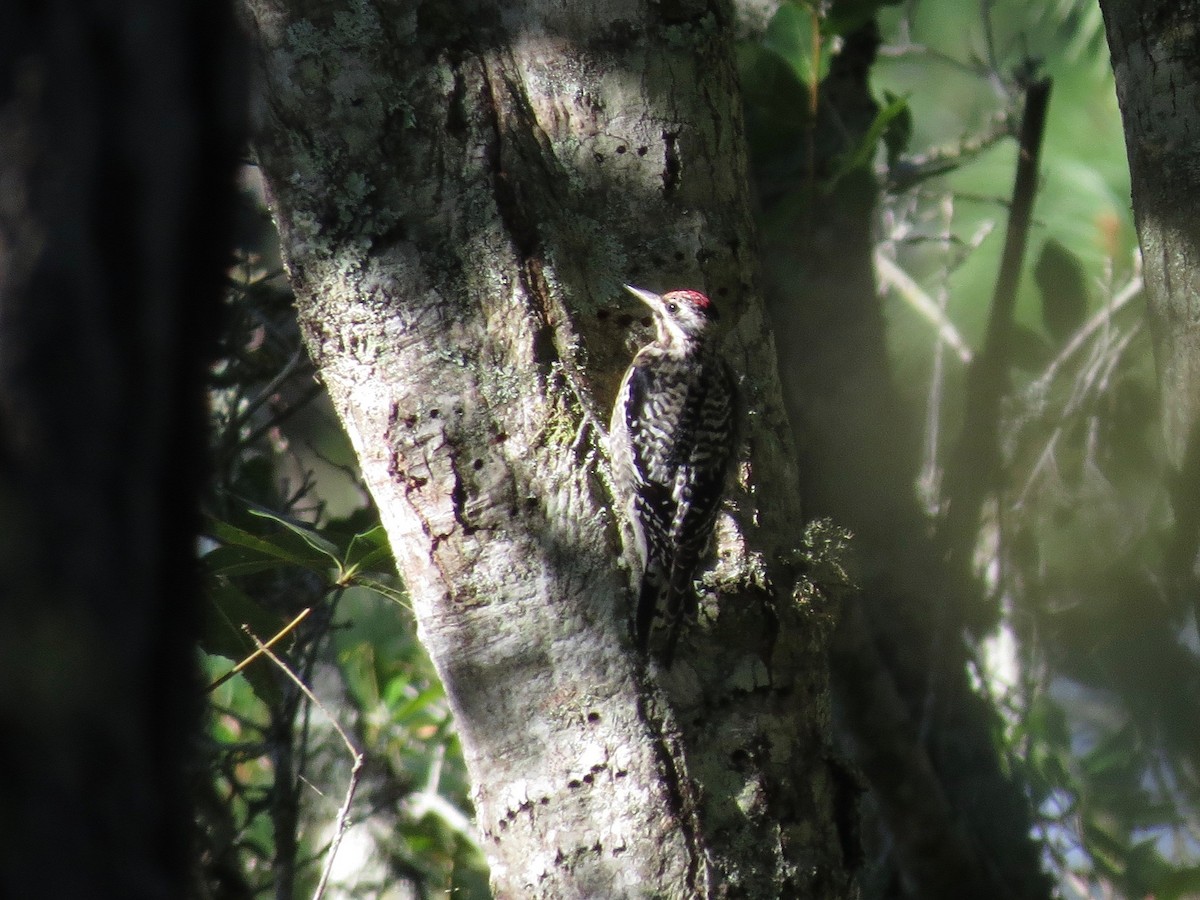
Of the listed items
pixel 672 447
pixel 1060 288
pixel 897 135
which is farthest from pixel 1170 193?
pixel 1060 288

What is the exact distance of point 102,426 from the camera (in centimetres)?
91

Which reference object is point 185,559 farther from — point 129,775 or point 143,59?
point 143,59

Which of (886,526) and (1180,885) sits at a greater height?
(886,526)

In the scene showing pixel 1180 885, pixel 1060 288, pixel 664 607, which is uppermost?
pixel 1060 288

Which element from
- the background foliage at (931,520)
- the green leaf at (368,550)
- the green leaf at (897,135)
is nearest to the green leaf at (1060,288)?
the background foliage at (931,520)

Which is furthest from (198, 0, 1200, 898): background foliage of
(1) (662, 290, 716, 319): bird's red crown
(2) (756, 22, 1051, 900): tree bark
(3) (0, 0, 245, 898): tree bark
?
(3) (0, 0, 245, 898): tree bark

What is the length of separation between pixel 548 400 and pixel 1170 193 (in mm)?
1483

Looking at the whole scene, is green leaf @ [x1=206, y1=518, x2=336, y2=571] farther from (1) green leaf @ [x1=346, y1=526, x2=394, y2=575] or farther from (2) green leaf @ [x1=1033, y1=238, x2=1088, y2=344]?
(2) green leaf @ [x1=1033, y1=238, x2=1088, y2=344]

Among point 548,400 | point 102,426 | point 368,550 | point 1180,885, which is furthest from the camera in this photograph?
point 1180,885

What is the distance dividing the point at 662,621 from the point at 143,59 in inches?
68.8

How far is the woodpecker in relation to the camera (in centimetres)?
262

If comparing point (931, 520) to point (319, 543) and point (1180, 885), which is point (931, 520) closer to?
point (1180, 885)

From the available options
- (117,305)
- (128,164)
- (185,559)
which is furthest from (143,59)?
(185,559)

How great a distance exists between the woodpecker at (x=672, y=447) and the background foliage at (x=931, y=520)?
0.66 meters
